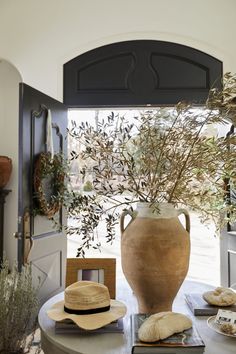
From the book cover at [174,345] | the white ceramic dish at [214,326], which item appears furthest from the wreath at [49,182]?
the book cover at [174,345]

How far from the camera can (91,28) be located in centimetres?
365

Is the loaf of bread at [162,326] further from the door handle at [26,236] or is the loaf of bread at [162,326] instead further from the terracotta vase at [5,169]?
the terracotta vase at [5,169]

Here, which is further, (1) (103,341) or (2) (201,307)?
(2) (201,307)

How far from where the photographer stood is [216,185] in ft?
4.81

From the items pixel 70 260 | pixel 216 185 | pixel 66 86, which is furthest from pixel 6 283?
pixel 66 86

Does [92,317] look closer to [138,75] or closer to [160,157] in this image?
[160,157]

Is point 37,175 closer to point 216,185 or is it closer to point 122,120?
point 122,120

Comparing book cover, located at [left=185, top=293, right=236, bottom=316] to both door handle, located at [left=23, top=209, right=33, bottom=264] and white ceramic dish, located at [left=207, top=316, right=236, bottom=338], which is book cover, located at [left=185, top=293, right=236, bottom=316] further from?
door handle, located at [left=23, top=209, right=33, bottom=264]

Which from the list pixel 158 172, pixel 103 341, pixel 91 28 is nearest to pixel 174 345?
pixel 103 341

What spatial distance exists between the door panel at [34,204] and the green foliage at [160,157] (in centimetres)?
116

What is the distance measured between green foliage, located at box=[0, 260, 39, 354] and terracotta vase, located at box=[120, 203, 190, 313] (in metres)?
0.39

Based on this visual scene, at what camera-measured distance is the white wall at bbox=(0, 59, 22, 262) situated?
177 inches

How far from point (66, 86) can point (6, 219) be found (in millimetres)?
1881

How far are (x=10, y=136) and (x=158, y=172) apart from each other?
144 inches
